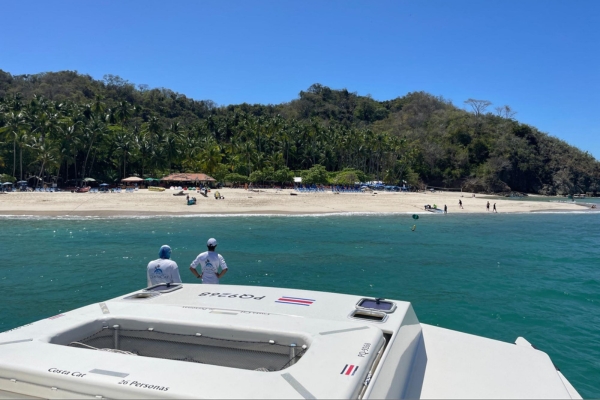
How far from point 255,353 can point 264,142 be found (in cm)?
8166

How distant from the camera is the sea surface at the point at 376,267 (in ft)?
35.5

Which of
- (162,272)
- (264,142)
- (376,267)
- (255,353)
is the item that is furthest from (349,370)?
(264,142)

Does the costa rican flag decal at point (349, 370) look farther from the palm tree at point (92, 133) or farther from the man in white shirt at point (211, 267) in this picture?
the palm tree at point (92, 133)

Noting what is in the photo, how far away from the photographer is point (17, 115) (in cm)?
5816

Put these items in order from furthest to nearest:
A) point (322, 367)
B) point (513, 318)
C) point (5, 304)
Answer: point (5, 304), point (513, 318), point (322, 367)

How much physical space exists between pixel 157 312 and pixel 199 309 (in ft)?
1.13

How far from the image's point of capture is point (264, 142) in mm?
83688

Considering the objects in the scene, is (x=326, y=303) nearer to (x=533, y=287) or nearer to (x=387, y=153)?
(x=533, y=287)

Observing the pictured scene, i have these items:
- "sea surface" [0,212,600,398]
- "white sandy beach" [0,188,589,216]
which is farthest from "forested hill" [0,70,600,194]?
"sea surface" [0,212,600,398]

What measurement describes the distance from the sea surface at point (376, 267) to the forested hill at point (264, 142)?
108ft

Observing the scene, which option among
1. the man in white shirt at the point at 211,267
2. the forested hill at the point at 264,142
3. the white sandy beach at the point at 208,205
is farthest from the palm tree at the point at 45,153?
the man in white shirt at the point at 211,267

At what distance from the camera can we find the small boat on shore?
7.63 ft

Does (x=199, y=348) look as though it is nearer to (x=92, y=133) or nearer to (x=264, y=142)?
(x=92, y=133)

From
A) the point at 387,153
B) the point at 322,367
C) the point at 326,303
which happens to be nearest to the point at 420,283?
the point at 326,303
